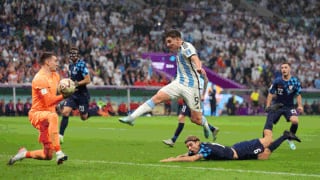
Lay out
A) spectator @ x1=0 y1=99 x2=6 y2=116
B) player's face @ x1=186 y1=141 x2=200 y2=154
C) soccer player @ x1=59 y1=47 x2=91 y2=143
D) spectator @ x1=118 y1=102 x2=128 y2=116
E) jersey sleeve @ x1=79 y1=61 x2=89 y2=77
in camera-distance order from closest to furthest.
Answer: player's face @ x1=186 y1=141 x2=200 y2=154 < soccer player @ x1=59 y1=47 x2=91 y2=143 < jersey sleeve @ x1=79 y1=61 x2=89 y2=77 < spectator @ x1=0 y1=99 x2=6 y2=116 < spectator @ x1=118 y1=102 x2=128 y2=116

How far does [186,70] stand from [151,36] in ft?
111

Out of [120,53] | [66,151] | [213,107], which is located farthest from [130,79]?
[66,151]

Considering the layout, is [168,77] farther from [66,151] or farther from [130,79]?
[66,151]

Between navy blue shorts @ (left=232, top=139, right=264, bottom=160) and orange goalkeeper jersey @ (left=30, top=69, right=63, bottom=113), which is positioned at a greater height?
orange goalkeeper jersey @ (left=30, top=69, right=63, bottom=113)

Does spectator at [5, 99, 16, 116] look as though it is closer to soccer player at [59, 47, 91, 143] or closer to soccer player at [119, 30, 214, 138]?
soccer player at [59, 47, 91, 143]

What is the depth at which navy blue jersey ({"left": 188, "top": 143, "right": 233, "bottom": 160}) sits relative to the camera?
14086 millimetres

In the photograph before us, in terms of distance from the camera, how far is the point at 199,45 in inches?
2042

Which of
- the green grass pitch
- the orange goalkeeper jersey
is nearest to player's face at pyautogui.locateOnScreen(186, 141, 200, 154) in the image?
the green grass pitch

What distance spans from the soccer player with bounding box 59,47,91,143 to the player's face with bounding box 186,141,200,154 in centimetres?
661

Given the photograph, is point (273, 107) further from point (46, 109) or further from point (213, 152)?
point (46, 109)

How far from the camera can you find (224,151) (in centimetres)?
1419

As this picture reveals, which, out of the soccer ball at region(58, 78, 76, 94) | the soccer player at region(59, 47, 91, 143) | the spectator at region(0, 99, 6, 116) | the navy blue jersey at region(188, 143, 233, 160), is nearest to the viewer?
the soccer ball at region(58, 78, 76, 94)

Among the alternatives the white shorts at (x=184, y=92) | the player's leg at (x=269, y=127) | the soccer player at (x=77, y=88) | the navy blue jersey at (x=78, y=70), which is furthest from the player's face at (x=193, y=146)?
the navy blue jersey at (x=78, y=70)

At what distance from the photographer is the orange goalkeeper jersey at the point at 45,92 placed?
1271cm
